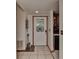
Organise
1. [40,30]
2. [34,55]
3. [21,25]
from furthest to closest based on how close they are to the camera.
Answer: [40,30] < [21,25] < [34,55]

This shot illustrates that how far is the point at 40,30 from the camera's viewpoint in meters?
9.42

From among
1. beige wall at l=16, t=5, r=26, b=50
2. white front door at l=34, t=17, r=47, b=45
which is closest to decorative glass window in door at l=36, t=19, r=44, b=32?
white front door at l=34, t=17, r=47, b=45

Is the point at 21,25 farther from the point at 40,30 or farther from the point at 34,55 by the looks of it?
the point at 40,30

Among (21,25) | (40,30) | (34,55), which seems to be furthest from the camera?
(40,30)

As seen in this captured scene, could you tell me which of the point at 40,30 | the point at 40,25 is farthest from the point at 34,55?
the point at 40,25

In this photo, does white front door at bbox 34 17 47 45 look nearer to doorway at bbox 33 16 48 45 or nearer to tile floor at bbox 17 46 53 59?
doorway at bbox 33 16 48 45

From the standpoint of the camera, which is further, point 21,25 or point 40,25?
point 40,25

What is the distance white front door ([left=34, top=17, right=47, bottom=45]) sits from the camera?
936cm

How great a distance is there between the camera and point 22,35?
7059 mm

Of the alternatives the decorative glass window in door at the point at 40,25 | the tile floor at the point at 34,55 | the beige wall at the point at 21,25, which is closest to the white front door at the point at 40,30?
the decorative glass window in door at the point at 40,25
